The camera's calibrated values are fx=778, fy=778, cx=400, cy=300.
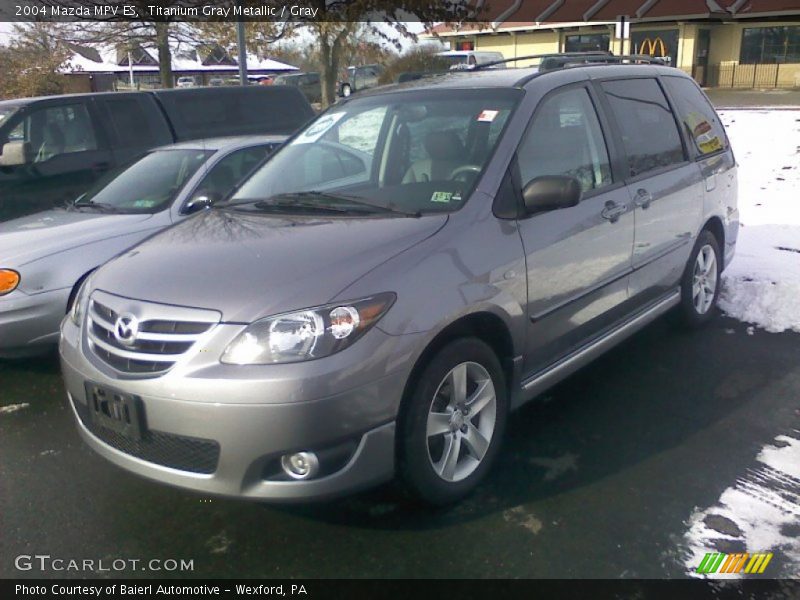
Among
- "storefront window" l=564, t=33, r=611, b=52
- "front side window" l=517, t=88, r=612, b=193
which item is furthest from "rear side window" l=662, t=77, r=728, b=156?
"storefront window" l=564, t=33, r=611, b=52

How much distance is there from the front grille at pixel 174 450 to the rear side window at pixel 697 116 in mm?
3942

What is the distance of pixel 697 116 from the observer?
18.1ft

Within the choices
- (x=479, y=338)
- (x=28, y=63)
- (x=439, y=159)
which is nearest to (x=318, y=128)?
(x=439, y=159)

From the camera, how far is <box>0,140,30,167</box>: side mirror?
25.9 feet

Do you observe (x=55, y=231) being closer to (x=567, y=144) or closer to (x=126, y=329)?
(x=126, y=329)

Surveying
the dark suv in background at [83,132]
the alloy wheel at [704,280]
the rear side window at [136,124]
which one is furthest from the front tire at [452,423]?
the rear side window at [136,124]

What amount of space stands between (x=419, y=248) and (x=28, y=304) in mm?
2852

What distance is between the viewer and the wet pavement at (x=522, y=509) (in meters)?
3.05

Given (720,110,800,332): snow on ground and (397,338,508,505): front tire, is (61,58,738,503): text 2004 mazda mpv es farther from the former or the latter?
(720,110,800,332): snow on ground

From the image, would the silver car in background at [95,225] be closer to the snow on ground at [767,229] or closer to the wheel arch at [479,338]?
the wheel arch at [479,338]

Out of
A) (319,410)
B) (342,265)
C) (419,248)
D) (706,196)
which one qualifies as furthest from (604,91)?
(319,410)

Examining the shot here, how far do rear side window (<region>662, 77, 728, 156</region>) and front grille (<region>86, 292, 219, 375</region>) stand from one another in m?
3.77

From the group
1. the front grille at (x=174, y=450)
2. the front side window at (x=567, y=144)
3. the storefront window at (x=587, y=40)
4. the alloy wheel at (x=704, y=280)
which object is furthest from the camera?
the storefront window at (x=587, y=40)

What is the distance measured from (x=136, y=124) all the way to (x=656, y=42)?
32.8 metres
